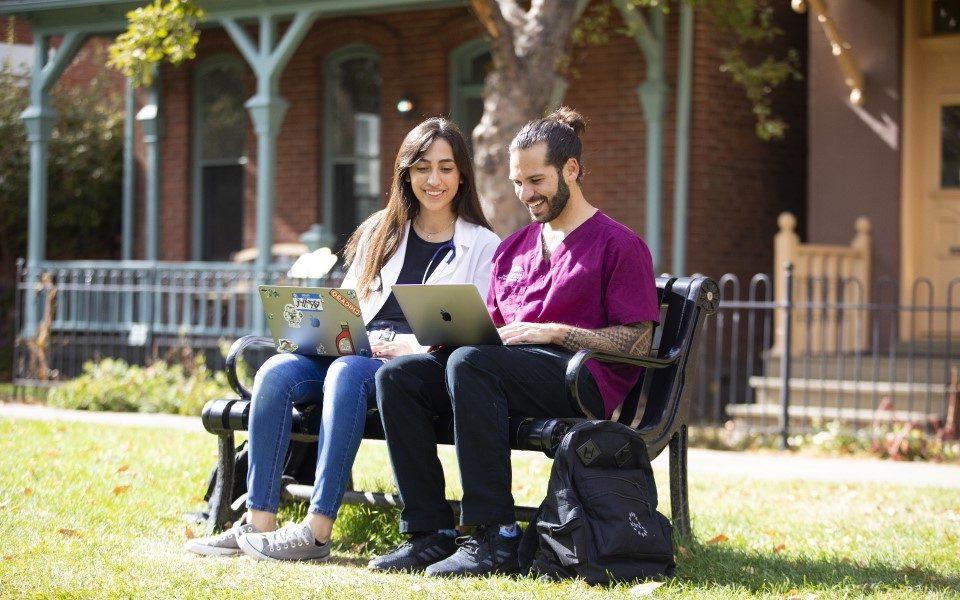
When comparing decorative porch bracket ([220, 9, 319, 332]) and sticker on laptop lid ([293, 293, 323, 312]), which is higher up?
decorative porch bracket ([220, 9, 319, 332])

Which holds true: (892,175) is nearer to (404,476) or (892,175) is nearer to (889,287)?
(889,287)

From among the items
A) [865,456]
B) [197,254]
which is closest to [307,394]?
[865,456]

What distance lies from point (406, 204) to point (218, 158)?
10.2 metres

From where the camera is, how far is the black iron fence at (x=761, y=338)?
9.54 meters

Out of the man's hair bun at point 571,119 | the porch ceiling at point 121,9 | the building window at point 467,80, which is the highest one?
the porch ceiling at point 121,9

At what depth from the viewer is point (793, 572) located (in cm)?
459

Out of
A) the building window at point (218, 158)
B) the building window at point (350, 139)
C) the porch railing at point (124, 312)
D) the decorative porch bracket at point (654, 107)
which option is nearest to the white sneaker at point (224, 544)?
the decorative porch bracket at point (654, 107)

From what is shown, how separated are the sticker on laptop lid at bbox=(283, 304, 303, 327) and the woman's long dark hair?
1.19ft

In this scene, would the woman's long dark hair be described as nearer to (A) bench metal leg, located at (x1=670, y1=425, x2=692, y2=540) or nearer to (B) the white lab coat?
(B) the white lab coat

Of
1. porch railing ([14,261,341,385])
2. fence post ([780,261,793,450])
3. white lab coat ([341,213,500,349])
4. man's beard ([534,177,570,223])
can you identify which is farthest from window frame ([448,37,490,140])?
man's beard ([534,177,570,223])

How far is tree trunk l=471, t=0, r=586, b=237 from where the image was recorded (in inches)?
345

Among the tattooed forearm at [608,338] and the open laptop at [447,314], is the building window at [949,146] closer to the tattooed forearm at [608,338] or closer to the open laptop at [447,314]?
the tattooed forearm at [608,338]

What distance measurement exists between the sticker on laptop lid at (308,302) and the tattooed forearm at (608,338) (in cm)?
88

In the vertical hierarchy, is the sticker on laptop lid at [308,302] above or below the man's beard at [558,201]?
below
